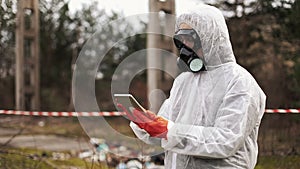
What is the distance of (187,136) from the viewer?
2326mm

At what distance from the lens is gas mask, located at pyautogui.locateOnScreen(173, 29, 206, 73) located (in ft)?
8.07

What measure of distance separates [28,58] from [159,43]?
824 centimetres

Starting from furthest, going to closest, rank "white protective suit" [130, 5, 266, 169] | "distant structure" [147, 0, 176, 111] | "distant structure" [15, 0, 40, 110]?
"distant structure" [15, 0, 40, 110] < "distant structure" [147, 0, 176, 111] < "white protective suit" [130, 5, 266, 169]

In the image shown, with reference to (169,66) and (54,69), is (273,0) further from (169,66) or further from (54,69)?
(54,69)

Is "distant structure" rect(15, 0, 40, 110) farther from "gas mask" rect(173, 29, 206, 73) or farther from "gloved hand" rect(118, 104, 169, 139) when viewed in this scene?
"gloved hand" rect(118, 104, 169, 139)

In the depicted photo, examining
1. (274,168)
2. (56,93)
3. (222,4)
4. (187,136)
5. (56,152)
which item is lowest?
(56,93)

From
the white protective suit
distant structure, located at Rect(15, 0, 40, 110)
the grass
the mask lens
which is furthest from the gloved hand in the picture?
distant structure, located at Rect(15, 0, 40, 110)

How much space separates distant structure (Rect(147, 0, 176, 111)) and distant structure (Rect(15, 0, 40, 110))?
3753mm

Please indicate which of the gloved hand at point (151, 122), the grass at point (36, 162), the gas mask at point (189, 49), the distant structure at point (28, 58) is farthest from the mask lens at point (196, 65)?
the distant structure at point (28, 58)

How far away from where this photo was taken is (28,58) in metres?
14.0

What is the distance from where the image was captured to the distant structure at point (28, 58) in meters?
12.4

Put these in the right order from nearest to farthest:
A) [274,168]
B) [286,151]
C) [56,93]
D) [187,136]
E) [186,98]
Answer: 1. [187,136]
2. [186,98]
3. [274,168]
4. [286,151]
5. [56,93]

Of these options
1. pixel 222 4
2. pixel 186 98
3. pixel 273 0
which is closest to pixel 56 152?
pixel 273 0

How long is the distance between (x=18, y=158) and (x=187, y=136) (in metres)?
4.42
